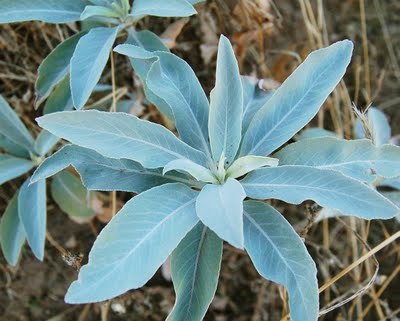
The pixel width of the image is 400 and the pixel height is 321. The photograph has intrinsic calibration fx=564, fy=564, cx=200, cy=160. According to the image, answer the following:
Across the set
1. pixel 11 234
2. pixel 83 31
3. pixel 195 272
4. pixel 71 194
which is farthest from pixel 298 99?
pixel 11 234

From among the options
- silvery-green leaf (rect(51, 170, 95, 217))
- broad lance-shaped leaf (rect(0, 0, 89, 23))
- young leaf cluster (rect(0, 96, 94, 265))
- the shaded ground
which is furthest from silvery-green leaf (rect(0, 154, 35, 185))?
broad lance-shaped leaf (rect(0, 0, 89, 23))

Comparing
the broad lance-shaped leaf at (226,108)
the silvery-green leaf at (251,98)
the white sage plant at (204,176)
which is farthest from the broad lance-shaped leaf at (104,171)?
the silvery-green leaf at (251,98)

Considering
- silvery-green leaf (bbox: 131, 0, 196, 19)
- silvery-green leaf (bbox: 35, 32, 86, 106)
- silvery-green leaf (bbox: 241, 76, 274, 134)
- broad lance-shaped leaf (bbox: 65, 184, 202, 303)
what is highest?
silvery-green leaf (bbox: 131, 0, 196, 19)

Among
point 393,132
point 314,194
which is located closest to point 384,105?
point 393,132

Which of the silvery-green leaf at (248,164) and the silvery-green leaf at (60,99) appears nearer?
the silvery-green leaf at (248,164)

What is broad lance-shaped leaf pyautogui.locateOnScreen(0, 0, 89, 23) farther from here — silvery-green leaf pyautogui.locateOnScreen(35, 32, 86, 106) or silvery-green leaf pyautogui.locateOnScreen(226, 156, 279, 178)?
silvery-green leaf pyautogui.locateOnScreen(226, 156, 279, 178)

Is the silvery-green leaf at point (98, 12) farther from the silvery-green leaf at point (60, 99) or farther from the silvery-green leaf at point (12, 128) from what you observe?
the silvery-green leaf at point (12, 128)

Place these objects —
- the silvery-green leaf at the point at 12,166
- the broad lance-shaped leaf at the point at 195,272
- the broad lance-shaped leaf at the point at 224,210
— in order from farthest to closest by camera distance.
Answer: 1. the silvery-green leaf at the point at 12,166
2. the broad lance-shaped leaf at the point at 195,272
3. the broad lance-shaped leaf at the point at 224,210

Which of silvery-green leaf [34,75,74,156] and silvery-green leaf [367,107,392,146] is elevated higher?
silvery-green leaf [34,75,74,156]
